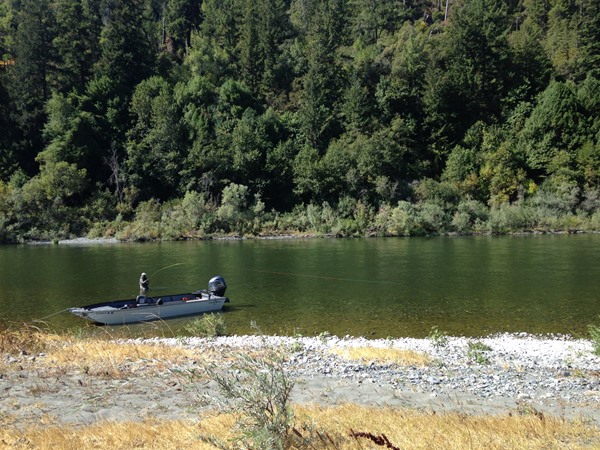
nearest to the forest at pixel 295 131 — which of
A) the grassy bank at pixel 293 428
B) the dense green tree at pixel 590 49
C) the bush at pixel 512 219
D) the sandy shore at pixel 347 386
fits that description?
the bush at pixel 512 219

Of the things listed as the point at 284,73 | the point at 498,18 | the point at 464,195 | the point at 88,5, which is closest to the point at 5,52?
the point at 88,5

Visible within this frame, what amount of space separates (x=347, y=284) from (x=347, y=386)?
18643mm

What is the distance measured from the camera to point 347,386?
9945 millimetres

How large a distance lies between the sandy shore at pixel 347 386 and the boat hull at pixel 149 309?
7.80 metres

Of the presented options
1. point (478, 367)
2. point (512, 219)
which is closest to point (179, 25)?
point (512, 219)

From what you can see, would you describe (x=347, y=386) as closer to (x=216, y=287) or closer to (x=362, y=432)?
(x=362, y=432)

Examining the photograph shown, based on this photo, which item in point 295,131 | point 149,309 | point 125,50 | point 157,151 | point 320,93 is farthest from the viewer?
point 125,50

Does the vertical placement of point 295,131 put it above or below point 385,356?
above

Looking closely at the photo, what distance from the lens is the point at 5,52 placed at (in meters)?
83.0

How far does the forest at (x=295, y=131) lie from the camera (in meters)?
63.2

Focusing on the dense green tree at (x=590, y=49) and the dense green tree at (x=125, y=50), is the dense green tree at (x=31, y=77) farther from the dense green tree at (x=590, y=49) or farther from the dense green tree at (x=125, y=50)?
the dense green tree at (x=590, y=49)

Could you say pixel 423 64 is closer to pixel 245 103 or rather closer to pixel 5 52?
pixel 245 103

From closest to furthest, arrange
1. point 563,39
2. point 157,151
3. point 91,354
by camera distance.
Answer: point 91,354 → point 157,151 → point 563,39

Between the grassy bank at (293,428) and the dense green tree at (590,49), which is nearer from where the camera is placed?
the grassy bank at (293,428)
